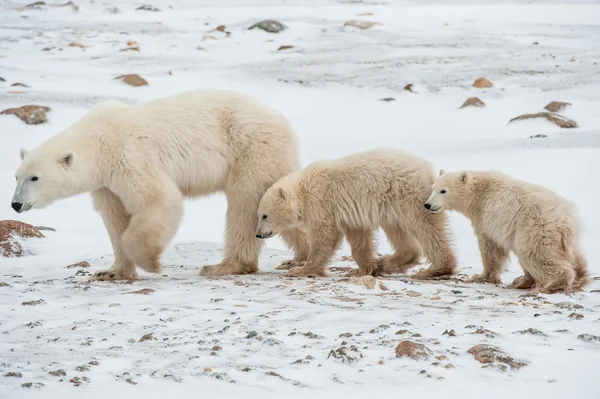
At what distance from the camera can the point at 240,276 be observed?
25.6 ft

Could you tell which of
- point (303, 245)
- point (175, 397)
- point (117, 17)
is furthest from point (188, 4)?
point (175, 397)

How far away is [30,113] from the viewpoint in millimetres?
15609

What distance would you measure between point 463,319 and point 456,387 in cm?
130

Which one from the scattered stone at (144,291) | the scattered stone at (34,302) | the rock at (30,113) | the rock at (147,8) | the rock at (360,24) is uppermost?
the rock at (147,8)

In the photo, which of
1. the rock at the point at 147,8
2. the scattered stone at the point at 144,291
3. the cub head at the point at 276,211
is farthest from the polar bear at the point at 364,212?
the rock at the point at 147,8

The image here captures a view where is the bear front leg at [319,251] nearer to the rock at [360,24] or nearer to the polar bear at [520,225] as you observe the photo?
the polar bear at [520,225]

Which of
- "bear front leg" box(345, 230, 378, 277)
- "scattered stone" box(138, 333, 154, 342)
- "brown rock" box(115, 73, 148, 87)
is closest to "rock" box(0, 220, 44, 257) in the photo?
"bear front leg" box(345, 230, 378, 277)

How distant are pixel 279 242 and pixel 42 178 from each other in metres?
4.43

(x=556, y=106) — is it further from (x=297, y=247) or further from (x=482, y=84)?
(x=297, y=247)

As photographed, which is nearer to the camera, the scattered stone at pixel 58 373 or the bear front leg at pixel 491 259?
the scattered stone at pixel 58 373

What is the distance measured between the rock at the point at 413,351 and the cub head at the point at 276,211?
3.44m

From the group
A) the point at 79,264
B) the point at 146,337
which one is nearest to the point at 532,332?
the point at 146,337

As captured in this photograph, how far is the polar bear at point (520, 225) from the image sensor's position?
21.6 feet

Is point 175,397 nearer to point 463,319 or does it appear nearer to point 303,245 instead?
point 463,319
